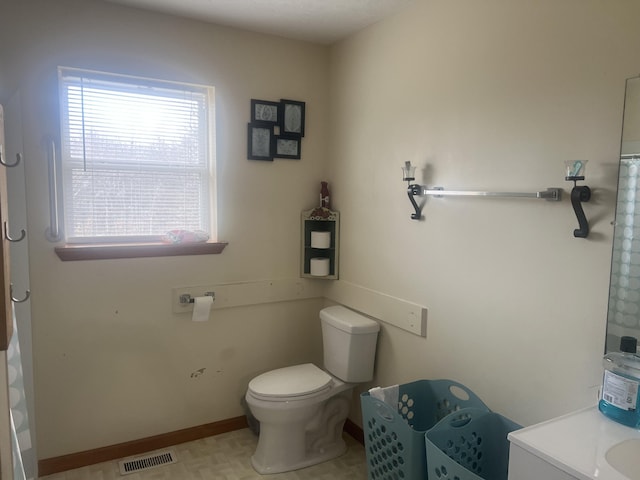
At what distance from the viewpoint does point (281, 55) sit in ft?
8.95

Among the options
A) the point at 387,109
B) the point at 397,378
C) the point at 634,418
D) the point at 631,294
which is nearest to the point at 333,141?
the point at 387,109

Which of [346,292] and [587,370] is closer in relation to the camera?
[587,370]

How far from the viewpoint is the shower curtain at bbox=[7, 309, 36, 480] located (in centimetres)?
169

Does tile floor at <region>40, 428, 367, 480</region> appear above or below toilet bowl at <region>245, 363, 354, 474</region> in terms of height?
below

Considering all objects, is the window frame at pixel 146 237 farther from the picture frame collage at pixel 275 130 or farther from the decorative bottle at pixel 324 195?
the decorative bottle at pixel 324 195

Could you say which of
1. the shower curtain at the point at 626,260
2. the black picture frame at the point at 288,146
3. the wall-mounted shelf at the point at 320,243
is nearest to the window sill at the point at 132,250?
the wall-mounted shelf at the point at 320,243

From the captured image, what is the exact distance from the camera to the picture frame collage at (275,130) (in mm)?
2686

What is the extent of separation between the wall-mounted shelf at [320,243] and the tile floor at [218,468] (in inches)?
41.6

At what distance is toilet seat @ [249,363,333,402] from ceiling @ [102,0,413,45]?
6.31 ft

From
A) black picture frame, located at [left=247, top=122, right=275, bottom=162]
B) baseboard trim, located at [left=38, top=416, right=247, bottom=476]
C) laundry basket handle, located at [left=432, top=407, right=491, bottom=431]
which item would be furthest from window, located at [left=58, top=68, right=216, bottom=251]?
laundry basket handle, located at [left=432, top=407, right=491, bottom=431]

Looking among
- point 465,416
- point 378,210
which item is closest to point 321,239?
point 378,210

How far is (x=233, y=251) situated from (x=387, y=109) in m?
1.19

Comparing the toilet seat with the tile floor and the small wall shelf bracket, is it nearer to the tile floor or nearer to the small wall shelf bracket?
the tile floor

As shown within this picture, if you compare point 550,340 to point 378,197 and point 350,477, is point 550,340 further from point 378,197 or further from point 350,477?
point 350,477
